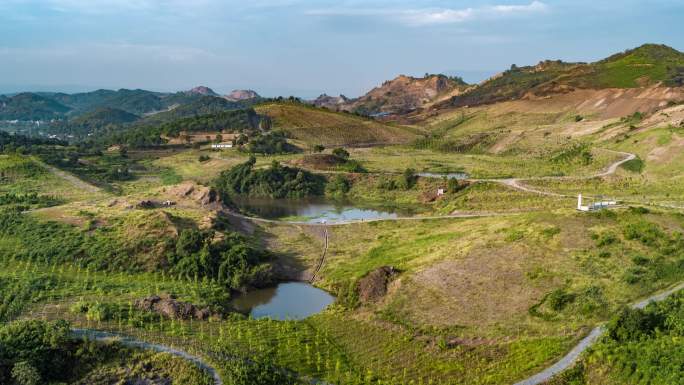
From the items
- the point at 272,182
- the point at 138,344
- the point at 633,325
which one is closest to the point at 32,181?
the point at 272,182

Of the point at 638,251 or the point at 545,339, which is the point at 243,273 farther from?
the point at 638,251

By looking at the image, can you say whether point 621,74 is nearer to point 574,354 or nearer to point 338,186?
point 338,186

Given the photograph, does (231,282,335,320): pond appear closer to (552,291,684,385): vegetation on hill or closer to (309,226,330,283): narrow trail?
(309,226,330,283): narrow trail

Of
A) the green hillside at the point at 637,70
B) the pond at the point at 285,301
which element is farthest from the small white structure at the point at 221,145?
the green hillside at the point at 637,70

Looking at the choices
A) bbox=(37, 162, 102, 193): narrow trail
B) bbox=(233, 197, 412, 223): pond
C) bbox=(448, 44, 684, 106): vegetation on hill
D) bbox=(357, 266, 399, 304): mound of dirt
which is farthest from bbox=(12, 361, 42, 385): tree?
bbox=(448, 44, 684, 106): vegetation on hill

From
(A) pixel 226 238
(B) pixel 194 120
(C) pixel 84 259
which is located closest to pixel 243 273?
(A) pixel 226 238

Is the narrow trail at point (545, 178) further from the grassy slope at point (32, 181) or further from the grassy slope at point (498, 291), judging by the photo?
the grassy slope at point (32, 181)
